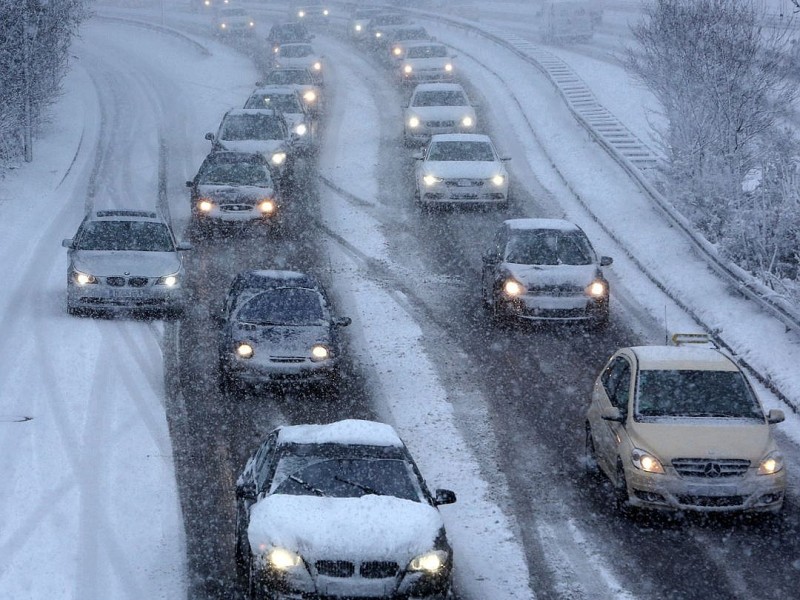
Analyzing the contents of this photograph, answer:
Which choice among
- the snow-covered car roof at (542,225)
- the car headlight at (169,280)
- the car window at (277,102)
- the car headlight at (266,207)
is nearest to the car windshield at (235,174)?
the car headlight at (266,207)

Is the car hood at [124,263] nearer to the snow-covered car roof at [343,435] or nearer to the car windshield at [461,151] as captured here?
the car windshield at [461,151]

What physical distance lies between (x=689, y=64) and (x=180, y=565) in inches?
746

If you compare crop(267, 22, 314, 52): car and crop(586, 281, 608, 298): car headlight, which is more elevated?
crop(586, 281, 608, 298): car headlight

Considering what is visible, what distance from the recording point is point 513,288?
1934 cm

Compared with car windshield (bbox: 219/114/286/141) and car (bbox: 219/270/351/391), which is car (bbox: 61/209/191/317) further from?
car windshield (bbox: 219/114/286/141)

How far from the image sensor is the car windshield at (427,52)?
43844 mm

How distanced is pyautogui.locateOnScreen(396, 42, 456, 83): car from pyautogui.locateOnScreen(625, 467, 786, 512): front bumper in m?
32.0

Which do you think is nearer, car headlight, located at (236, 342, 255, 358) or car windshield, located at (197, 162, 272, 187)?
car headlight, located at (236, 342, 255, 358)

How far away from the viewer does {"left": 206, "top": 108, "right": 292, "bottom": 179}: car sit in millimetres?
29531

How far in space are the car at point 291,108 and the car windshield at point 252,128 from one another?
2.17 meters

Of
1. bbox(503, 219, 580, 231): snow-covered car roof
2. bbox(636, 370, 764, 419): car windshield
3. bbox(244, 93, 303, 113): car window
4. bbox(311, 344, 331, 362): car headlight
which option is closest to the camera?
bbox(636, 370, 764, 419): car windshield

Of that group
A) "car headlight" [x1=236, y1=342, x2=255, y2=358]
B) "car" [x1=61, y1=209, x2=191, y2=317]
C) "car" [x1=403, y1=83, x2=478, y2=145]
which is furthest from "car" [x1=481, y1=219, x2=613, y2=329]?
"car" [x1=403, y1=83, x2=478, y2=145]

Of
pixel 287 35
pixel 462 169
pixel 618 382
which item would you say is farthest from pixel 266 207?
pixel 287 35

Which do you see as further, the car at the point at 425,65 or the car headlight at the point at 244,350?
the car at the point at 425,65
